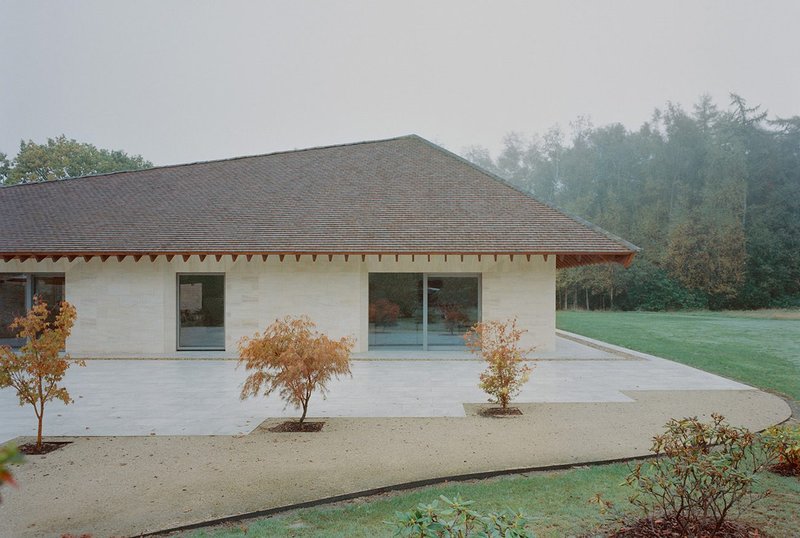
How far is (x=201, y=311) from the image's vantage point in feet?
56.3

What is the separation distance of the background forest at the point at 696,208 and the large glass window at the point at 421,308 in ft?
102

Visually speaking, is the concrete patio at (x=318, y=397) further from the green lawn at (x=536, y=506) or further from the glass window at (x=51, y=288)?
the glass window at (x=51, y=288)

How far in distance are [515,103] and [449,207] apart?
6810cm

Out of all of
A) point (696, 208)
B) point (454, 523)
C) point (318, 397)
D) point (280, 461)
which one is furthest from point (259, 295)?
point (696, 208)

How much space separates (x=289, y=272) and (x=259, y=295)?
1.22 meters

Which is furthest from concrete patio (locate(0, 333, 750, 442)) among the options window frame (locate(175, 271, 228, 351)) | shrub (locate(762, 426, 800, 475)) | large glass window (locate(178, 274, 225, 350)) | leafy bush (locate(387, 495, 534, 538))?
leafy bush (locate(387, 495, 534, 538))

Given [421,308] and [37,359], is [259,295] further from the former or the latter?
[37,359]

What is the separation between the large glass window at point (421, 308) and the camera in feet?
56.3

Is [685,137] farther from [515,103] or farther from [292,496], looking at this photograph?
[292,496]

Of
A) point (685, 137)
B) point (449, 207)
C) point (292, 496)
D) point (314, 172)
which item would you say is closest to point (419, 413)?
point (292, 496)

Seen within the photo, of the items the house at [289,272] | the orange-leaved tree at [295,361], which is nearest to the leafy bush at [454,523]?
the orange-leaved tree at [295,361]

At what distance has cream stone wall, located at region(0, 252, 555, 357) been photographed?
1680 centimetres

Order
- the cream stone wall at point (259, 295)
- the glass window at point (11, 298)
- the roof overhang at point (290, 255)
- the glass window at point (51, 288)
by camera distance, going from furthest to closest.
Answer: the glass window at point (11, 298), the glass window at point (51, 288), the cream stone wall at point (259, 295), the roof overhang at point (290, 255)

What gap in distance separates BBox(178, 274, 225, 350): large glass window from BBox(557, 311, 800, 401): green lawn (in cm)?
1457
